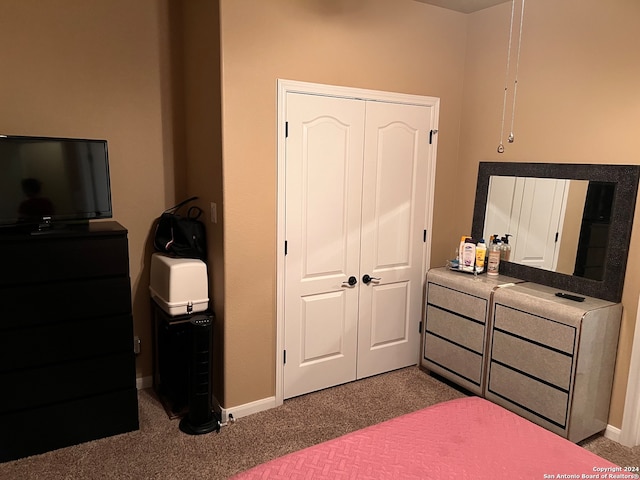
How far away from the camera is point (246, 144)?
2.74 meters

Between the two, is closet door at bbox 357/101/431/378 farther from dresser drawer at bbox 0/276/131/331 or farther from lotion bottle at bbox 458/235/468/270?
dresser drawer at bbox 0/276/131/331

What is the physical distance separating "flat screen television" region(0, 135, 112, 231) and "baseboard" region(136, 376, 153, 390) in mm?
1223

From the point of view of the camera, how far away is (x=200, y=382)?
2.73 meters

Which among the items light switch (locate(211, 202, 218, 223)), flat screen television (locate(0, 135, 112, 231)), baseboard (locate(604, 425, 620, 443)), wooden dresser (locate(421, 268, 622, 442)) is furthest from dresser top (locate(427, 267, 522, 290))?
flat screen television (locate(0, 135, 112, 231))

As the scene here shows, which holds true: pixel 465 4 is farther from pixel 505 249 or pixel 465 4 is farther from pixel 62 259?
pixel 62 259

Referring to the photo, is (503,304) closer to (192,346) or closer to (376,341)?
(376,341)

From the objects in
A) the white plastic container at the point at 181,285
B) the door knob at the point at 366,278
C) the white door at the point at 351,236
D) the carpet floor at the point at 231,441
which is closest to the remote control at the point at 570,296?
the carpet floor at the point at 231,441

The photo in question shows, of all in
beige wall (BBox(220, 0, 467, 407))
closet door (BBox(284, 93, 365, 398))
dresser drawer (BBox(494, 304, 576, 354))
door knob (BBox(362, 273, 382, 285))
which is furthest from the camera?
door knob (BBox(362, 273, 382, 285))

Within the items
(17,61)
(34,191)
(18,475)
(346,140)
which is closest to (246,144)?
(346,140)

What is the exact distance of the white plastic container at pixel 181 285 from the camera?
2.77 meters

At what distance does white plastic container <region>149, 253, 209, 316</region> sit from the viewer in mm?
2766

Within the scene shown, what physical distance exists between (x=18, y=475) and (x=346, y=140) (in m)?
2.62

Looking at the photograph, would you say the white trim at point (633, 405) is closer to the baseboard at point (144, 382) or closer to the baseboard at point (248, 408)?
the baseboard at point (248, 408)

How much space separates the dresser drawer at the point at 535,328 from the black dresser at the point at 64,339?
7.31 ft
